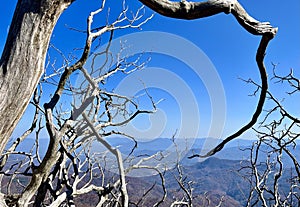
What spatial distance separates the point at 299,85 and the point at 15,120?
10.2 feet

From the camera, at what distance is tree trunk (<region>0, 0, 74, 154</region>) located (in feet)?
2.74

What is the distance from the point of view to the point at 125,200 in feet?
2.84

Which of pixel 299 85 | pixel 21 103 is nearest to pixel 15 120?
pixel 21 103

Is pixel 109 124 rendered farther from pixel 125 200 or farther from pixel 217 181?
pixel 217 181

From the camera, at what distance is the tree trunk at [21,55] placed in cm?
84

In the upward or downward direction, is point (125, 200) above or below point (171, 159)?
below

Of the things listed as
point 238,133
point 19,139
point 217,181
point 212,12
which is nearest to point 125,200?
point 238,133

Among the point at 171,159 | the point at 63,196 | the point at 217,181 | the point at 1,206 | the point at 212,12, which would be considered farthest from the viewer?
the point at 217,181

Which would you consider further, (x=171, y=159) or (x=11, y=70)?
(x=171, y=159)

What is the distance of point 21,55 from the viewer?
2.75 feet

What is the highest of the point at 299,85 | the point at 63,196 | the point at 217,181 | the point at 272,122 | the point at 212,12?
the point at 217,181

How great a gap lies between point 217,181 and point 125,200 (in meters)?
115

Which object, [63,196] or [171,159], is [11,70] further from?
[171,159]

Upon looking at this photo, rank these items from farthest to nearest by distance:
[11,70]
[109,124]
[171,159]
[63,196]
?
[171,159]
[109,124]
[63,196]
[11,70]
